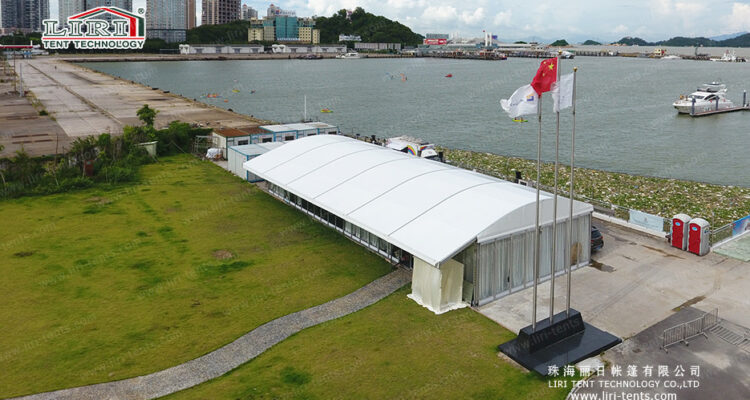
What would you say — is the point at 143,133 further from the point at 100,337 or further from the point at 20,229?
the point at 100,337

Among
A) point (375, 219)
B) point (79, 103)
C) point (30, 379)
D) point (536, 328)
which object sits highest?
point (79, 103)

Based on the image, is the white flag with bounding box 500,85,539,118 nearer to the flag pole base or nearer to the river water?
the flag pole base

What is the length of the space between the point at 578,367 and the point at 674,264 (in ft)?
31.4

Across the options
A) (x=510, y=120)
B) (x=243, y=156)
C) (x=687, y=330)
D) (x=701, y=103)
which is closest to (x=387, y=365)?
(x=687, y=330)

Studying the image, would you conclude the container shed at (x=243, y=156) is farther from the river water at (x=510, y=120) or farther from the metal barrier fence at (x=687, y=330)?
the metal barrier fence at (x=687, y=330)

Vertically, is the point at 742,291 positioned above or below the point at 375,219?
below

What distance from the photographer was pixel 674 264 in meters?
23.0

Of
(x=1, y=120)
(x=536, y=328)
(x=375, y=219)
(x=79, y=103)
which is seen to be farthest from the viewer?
(x=79, y=103)

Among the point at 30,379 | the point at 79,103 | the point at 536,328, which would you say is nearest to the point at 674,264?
the point at 536,328

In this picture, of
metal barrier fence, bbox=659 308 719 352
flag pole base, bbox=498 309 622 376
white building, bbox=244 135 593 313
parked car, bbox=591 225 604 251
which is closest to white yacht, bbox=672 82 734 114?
parked car, bbox=591 225 604 251

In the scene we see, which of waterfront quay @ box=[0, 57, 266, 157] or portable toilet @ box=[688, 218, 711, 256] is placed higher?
waterfront quay @ box=[0, 57, 266, 157]

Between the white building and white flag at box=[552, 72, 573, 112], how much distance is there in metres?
5.19

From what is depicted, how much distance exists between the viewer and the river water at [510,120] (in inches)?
2111

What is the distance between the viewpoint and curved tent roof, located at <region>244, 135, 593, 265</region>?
19734mm
